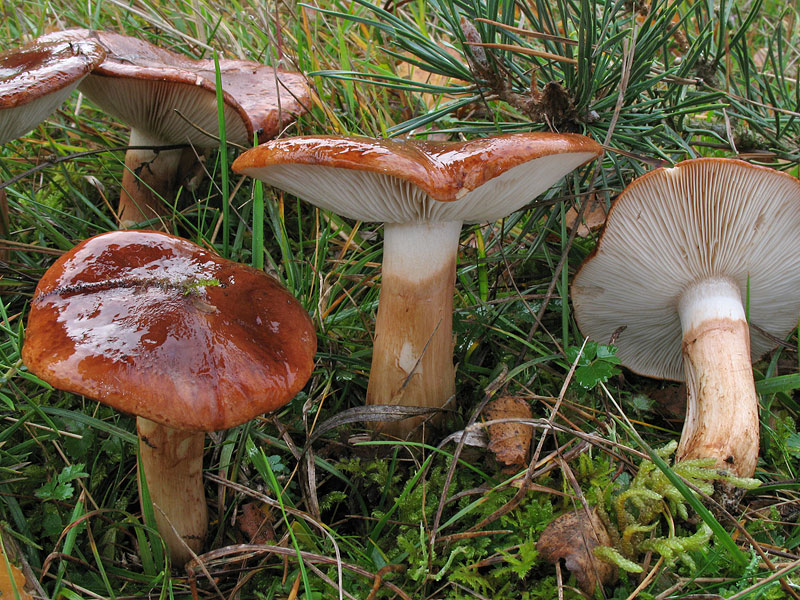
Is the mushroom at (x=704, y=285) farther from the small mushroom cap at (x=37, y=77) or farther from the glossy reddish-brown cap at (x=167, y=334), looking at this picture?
the small mushroom cap at (x=37, y=77)

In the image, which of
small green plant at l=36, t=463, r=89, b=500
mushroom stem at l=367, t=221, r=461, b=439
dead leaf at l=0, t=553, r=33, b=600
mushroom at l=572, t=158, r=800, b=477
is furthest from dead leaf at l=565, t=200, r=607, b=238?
dead leaf at l=0, t=553, r=33, b=600

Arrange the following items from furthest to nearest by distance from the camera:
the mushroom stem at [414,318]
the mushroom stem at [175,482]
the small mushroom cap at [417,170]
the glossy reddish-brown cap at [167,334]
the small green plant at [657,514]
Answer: the mushroom stem at [414,318]
the mushroom stem at [175,482]
the small green plant at [657,514]
the small mushroom cap at [417,170]
the glossy reddish-brown cap at [167,334]

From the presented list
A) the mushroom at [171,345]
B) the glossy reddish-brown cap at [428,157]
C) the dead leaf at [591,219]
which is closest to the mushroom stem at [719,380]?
the dead leaf at [591,219]

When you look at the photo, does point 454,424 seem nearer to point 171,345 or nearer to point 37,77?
point 171,345

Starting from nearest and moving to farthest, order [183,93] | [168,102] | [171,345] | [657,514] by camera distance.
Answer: [171,345] < [657,514] < [183,93] < [168,102]

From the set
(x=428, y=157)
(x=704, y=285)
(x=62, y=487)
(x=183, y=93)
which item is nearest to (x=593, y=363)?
(x=704, y=285)

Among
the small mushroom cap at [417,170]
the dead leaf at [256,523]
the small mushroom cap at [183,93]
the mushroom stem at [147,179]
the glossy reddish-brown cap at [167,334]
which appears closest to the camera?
the glossy reddish-brown cap at [167,334]

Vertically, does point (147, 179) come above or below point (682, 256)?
below
